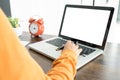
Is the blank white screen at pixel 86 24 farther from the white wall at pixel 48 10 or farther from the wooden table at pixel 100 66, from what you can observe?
the white wall at pixel 48 10

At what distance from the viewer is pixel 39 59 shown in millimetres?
1020

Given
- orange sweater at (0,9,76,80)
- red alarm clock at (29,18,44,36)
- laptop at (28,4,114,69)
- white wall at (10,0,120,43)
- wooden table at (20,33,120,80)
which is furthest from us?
white wall at (10,0,120,43)

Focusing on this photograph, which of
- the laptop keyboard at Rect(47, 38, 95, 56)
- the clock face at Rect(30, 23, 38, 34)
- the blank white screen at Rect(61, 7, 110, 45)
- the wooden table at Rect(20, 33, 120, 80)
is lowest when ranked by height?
the wooden table at Rect(20, 33, 120, 80)

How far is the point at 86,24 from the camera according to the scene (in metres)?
1.14

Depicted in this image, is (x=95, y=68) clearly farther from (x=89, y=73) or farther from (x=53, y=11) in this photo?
(x=53, y=11)

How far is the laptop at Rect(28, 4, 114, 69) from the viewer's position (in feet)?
3.36

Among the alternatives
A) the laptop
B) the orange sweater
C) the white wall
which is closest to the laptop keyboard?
the laptop

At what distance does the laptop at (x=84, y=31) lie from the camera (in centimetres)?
102

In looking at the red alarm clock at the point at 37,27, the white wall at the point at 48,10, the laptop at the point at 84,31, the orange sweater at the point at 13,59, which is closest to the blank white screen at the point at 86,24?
the laptop at the point at 84,31

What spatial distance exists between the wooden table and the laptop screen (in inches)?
4.3

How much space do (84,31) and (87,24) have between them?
0.17ft

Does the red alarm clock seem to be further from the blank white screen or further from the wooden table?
the wooden table

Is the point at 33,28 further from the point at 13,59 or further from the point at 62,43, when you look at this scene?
the point at 13,59

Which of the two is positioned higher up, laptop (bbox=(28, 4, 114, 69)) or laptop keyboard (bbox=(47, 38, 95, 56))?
laptop (bbox=(28, 4, 114, 69))
